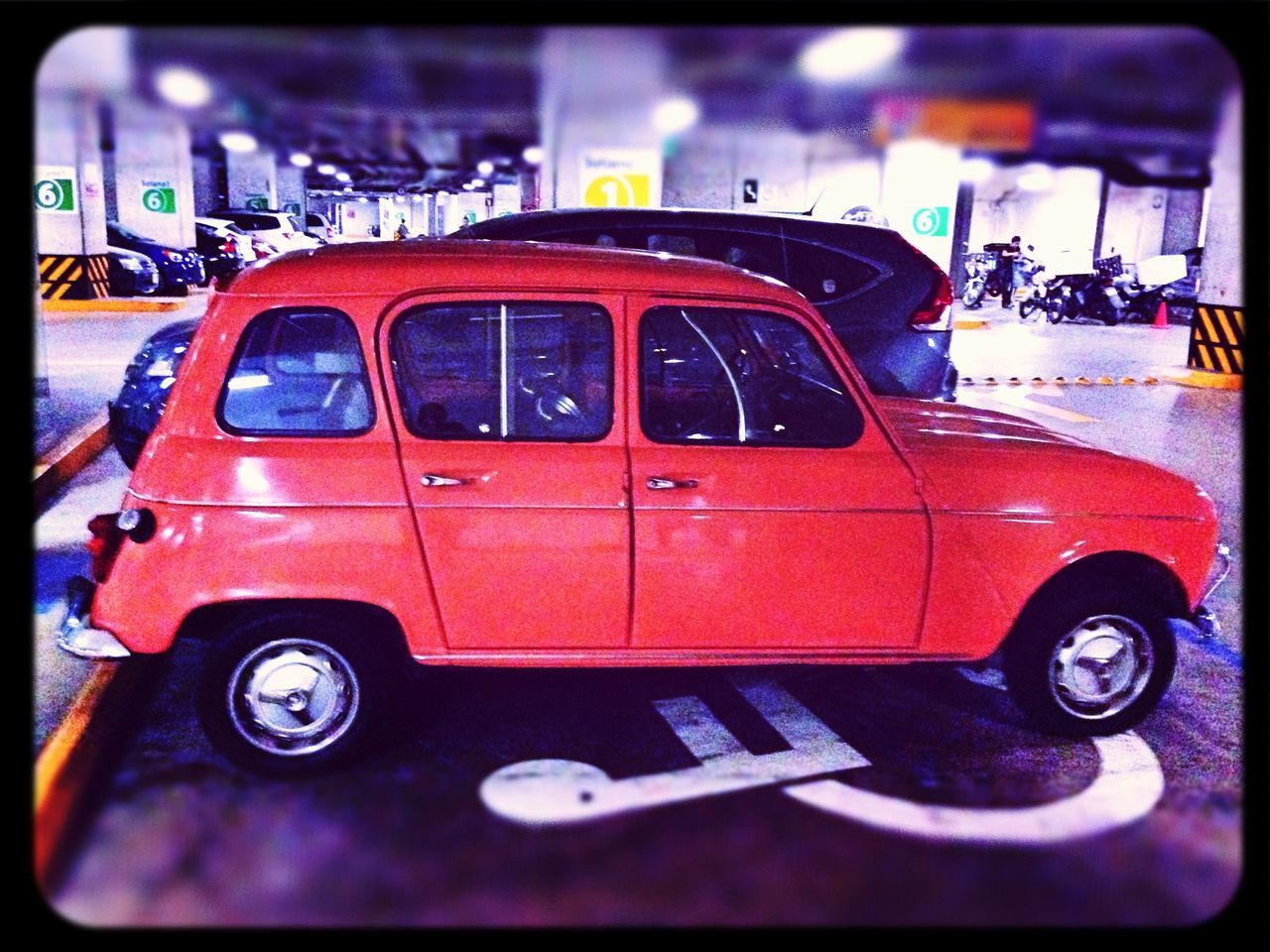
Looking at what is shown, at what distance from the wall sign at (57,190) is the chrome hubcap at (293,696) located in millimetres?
15418

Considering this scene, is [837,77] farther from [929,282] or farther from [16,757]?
[929,282]

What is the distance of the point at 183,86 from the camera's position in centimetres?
391

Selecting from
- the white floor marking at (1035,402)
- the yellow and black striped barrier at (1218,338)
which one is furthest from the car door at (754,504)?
the yellow and black striped barrier at (1218,338)

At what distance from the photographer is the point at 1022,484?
13.5 ft

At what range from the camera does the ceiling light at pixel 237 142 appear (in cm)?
480

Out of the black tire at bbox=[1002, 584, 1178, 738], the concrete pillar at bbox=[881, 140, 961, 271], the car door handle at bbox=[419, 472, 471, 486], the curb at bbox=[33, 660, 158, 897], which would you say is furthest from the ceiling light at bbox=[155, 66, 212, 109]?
the concrete pillar at bbox=[881, 140, 961, 271]

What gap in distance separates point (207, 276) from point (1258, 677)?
2470 centimetres

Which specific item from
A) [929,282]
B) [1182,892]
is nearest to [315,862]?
[1182,892]

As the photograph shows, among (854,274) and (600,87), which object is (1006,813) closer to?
(600,87)

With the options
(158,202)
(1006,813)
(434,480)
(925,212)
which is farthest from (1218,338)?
(158,202)

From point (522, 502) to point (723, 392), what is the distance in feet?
2.69

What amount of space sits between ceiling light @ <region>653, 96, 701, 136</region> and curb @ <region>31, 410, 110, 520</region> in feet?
13.4

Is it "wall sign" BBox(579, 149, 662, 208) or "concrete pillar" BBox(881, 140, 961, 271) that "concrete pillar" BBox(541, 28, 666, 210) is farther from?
"concrete pillar" BBox(881, 140, 961, 271)

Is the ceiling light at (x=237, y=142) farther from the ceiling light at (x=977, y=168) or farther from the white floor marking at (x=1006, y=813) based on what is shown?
the white floor marking at (x=1006, y=813)
